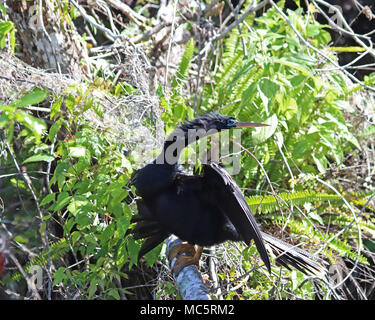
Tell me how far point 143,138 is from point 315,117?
1.87 m

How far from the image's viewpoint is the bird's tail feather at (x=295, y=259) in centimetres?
289

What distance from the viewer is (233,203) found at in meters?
2.90

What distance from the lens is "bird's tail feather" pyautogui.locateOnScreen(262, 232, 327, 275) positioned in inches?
114

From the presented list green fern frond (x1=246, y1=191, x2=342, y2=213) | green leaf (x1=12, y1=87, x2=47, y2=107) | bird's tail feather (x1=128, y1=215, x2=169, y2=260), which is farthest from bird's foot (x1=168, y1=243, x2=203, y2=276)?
green leaf (x1=12, y1=87, x2=47, y2=107)

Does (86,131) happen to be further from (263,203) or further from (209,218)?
(263,203)

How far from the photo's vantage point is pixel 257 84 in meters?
3.55

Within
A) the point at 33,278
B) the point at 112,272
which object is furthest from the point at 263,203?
the point at 33,278

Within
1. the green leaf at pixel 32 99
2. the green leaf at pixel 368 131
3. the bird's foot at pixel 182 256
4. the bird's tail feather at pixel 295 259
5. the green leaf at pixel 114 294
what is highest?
the green leaf at pixel 32 99

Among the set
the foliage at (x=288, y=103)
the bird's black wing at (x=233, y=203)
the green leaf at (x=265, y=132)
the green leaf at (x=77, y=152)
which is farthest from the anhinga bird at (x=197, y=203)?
the foliage at (x=288, y=103)

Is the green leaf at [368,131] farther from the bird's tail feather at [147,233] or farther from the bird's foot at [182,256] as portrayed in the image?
the bird's tail feather at [147,233]

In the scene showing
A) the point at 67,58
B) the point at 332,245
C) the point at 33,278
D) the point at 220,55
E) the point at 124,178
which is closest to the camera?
the point at 124,178

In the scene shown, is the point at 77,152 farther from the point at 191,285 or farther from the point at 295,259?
the point at 295,259

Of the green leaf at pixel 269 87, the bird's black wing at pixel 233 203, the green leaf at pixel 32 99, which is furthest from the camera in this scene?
the green leaf at pixel 269 87

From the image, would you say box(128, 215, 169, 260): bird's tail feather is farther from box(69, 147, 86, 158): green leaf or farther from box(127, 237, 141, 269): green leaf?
box(69, 147, 86, 158): green leaf
